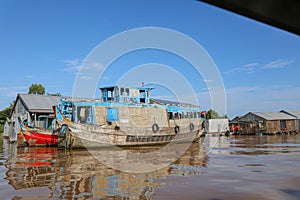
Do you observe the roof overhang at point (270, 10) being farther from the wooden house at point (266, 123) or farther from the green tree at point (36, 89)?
the green tree at point (36, 89)

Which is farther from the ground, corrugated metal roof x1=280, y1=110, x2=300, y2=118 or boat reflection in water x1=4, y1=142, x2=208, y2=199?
corrugated metal roof x1=280, y1=110, x2=300, y2=118

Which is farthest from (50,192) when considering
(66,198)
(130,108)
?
(130,108)

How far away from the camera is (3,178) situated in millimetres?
7918

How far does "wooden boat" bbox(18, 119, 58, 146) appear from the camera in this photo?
21.2 metres

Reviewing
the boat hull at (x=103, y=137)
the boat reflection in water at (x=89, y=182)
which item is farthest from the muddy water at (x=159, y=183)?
the boat hull at (x=103, y=137)

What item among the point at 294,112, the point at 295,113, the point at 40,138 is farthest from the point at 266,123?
the point at 40,138

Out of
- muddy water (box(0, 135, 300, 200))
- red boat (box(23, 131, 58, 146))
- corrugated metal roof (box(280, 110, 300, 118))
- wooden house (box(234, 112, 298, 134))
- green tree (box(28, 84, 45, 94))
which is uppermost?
green tree (box(28, 84, 45, 94))

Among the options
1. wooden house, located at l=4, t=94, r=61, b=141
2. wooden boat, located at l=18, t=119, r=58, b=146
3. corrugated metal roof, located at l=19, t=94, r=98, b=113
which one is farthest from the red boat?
corrugated metal roof, located at l=19, t=94, r=98, b=113

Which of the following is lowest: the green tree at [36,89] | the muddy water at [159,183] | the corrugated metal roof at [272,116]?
the muddy water at [159,183]

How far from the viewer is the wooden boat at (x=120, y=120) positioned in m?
18.0

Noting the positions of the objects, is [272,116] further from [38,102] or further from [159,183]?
[159,183]

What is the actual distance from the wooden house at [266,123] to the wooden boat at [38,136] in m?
33.6

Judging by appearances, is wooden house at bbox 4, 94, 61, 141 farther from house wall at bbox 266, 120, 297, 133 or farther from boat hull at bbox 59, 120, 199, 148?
house wall at bbox 266, 120, 297, 133

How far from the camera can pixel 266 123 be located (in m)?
44.2
